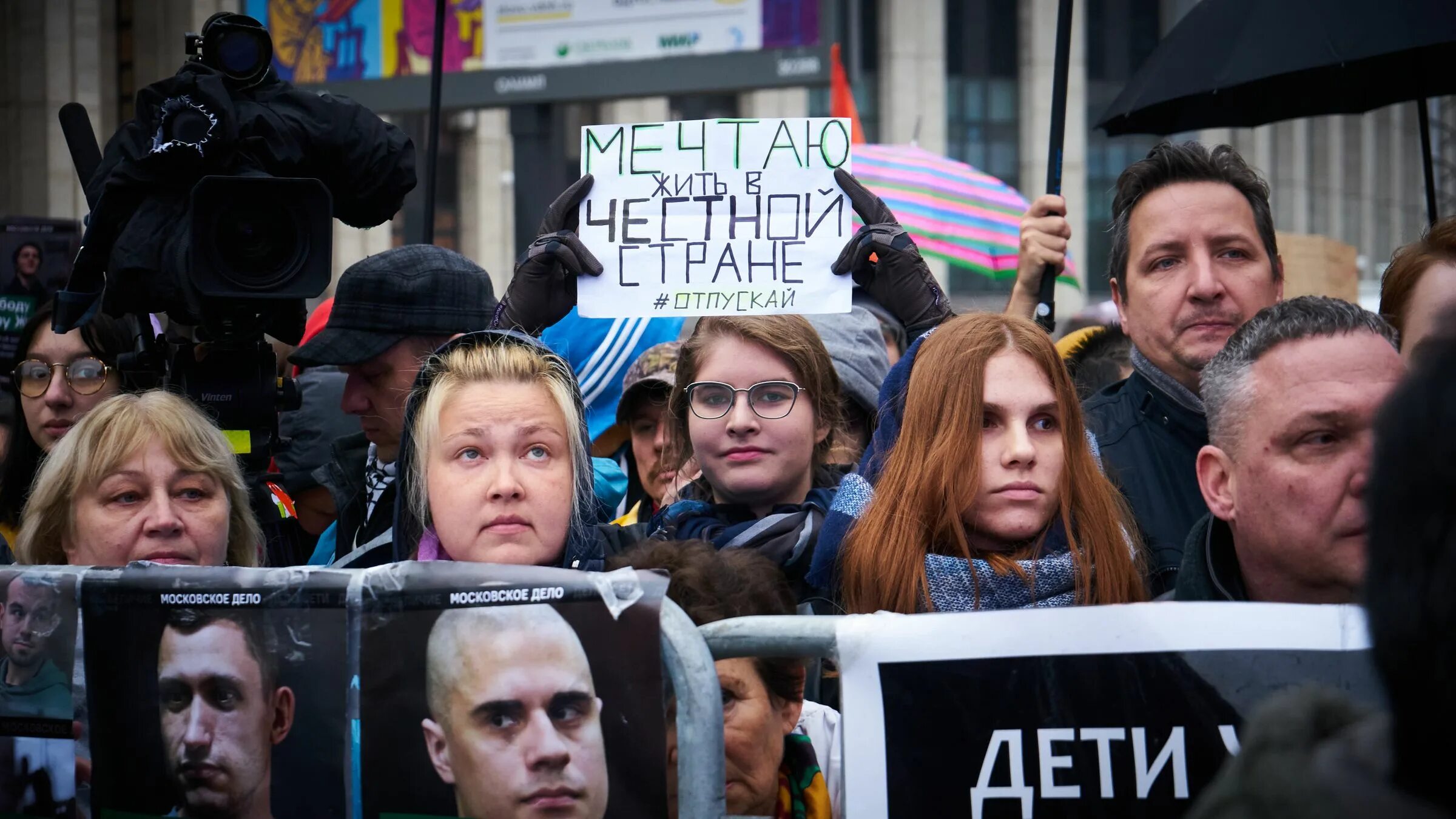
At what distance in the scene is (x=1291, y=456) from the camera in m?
2.17

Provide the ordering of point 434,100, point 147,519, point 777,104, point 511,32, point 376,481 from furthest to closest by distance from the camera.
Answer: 1. point 777,104
2. point 511,32
3. point 434,100
4. point 376,481
5. point 147,519

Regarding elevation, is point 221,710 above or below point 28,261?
below

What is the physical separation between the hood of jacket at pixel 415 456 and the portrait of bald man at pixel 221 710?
73 centimetres

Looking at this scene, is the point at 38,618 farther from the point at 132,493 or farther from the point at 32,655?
the point at 132,493

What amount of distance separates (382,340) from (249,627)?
1.81m

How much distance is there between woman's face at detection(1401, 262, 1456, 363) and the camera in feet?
9.38

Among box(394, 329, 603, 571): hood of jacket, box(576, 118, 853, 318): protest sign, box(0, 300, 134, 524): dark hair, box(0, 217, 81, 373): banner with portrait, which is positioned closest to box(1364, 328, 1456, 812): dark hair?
box(394, 329, 603, 571): hood of jacket

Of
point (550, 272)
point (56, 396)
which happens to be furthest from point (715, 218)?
point (56, 396)

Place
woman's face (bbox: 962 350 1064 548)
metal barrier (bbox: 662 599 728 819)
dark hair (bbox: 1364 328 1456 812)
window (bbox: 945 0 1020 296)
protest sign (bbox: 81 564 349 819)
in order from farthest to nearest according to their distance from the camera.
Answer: window (bbox: 945 0 1020 296) < woman's face (bbox: 962 350 1064 548) < protest sign (bbox: 81 564 349 819) < metal barrier (bbox: 662 599 728 819) < dark hair (bbox: 1364 328 1456 812)

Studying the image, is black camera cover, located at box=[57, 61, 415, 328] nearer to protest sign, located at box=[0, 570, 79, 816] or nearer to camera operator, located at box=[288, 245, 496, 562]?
camera operator, located at box=[288, 245, 496, 562]

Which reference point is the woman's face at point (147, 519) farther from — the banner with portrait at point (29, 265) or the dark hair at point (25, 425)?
the banner with portrait at point (29, 265)

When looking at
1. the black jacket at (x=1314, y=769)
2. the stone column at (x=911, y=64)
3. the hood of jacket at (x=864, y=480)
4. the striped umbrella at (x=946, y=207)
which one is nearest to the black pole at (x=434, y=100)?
the hood of jacket at (x=864, y=480)

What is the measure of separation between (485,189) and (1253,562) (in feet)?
82.4

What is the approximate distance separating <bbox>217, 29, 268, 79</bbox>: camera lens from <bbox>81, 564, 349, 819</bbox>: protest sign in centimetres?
136
